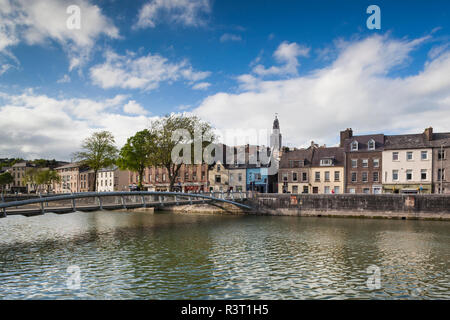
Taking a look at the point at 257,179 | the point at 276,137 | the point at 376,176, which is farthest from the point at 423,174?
Answer: the point at 276,137

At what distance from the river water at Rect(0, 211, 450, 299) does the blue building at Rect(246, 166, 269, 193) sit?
30928 mm

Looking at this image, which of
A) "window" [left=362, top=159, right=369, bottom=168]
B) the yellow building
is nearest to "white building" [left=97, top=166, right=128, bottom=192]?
the yellow building

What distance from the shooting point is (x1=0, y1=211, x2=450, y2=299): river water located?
11.1m

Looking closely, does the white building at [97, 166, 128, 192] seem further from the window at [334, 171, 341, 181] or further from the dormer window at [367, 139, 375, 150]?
the dormer window at [367, 139, 375, 150]

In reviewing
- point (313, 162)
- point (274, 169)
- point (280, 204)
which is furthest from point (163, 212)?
point (313, 162)

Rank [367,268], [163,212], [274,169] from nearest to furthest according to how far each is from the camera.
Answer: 1. [367,268]
2. [163,212]
3. [274,169]

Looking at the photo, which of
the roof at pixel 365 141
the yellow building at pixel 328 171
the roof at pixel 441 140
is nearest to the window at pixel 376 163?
the roof at pixel 365 141

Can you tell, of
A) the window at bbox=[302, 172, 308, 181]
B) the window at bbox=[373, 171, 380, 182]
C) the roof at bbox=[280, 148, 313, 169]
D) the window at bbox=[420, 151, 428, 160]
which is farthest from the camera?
the roof at bbox=[280, 148, 313, 169]

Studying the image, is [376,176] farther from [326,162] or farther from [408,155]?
[326,162]

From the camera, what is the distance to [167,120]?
48219 mm

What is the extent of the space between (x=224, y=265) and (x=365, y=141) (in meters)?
39.5

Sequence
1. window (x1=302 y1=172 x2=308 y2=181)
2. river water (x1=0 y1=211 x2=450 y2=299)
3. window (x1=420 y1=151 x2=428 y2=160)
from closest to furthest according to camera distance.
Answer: river water (x1=0 y1=211 x2=450 y2=299) < window (x1=420 y1=151 x2=428 y2=160) < window (x1=302 y1=172 x2=308 y2=181)

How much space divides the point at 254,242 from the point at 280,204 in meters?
20.5

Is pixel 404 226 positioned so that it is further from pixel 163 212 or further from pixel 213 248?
pixel 163 212
